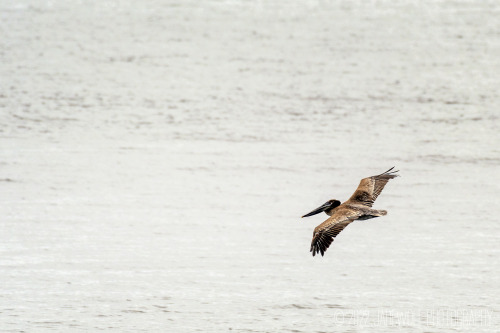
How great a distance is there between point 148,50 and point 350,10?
7.26m

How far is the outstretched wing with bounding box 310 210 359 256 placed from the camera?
7.75 m

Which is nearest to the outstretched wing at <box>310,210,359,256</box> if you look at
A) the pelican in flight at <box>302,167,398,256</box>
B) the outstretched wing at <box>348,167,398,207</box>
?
the pelican in flight at <box>302,167,398,256</box>

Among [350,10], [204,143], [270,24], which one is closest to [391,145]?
[204,143]

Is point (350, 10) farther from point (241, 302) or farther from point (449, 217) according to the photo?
point (241, 302)

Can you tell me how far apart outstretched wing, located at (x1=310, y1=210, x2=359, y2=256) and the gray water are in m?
0.75

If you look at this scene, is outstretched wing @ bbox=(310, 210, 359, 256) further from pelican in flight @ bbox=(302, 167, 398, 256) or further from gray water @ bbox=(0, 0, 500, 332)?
Result: gray water @ bbox=(0, 0, 500, 332)

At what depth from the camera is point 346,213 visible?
27.7 feet

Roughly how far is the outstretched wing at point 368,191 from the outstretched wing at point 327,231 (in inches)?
26.7

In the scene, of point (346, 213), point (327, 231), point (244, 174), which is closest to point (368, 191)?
point (346, 213)

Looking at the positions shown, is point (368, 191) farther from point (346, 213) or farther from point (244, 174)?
point (244, 174)

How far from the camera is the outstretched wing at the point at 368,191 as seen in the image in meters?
9.06

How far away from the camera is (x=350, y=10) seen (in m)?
25.8

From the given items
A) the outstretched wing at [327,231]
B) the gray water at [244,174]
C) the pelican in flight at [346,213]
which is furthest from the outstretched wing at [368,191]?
the gray water at [244,174]

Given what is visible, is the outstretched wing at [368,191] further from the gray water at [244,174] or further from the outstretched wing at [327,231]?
the gray water at [244,174]
